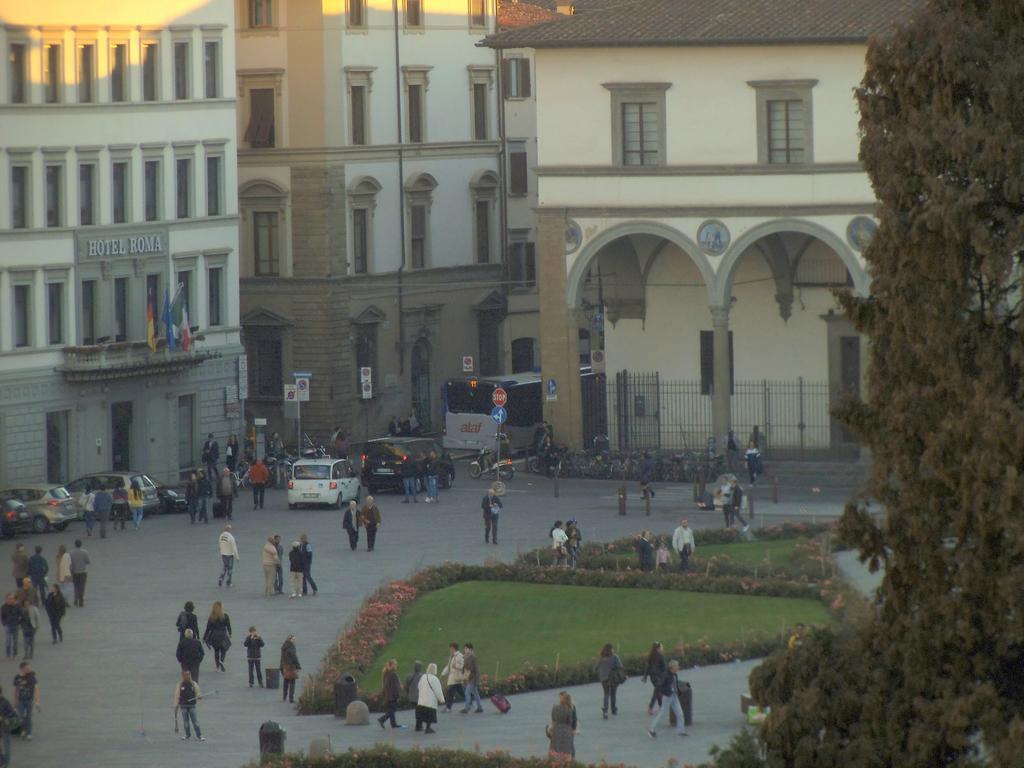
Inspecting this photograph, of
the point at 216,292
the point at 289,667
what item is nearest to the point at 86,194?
the point at 216,292

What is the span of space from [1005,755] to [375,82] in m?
55.3

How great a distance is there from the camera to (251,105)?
71.9 m

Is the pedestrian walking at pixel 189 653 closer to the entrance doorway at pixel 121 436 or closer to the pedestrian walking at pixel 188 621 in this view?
the pedestrian walking at pixel 188 621

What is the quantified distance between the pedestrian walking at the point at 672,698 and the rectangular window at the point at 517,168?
47.3 meters

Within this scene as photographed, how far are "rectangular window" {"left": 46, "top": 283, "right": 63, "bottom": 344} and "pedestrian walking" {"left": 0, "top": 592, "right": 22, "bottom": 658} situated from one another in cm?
2109

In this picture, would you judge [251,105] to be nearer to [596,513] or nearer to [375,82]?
[375,82]

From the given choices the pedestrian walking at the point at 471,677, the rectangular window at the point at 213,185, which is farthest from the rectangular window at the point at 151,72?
the pedestrian walking at the point at 471,677

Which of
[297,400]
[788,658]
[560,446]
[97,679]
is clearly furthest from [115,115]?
[788,658]

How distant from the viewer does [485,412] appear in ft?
219

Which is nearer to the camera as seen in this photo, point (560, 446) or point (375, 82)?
point (560, 446)

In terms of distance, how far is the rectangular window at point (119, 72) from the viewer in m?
62.3

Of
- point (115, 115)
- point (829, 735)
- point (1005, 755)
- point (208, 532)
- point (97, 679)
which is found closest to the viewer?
point (1005, 755)

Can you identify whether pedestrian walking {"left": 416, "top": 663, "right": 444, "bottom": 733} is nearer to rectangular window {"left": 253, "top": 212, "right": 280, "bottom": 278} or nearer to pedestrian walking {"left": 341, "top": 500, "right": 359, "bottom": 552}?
pedestrian walking {"left": 341, "top": 500, "right": 359, "bottom": 552}

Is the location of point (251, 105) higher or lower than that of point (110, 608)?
higher
